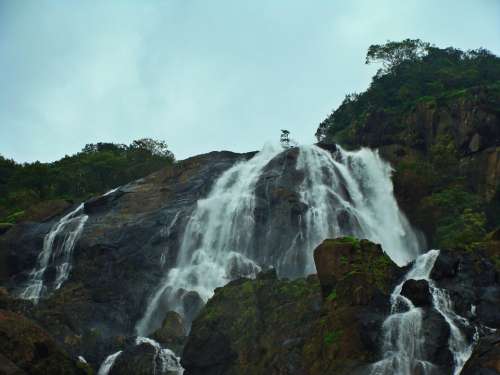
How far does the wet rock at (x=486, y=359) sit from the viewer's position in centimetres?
1322

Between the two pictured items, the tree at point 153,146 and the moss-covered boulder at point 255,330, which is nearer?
the moss-covered boulder at point 255,330

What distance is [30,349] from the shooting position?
18.6 metres

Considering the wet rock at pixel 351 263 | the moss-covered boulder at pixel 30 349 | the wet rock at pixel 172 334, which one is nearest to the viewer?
the moss-covered boulder at pixel 30 349

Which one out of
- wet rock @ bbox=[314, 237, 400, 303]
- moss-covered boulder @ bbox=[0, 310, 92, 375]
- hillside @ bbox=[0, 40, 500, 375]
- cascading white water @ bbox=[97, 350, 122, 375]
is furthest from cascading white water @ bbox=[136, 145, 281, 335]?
wet rock @ bbox=[314, 237, 400, 303]

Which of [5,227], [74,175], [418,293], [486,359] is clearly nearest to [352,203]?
[418,293]

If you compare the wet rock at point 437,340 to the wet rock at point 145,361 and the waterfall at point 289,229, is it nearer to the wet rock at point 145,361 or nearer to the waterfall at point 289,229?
the wet rock at point 145,361

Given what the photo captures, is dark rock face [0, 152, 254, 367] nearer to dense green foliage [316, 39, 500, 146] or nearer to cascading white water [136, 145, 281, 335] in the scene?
cascading white water [136, 145, 281, 335]

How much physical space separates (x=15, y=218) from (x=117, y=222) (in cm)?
1388

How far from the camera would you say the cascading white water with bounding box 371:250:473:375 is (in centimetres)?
1614

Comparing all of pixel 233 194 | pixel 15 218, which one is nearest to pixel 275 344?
pixel 233 194

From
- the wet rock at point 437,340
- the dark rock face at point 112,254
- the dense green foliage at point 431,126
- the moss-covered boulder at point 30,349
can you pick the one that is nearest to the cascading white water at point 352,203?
the dense green foliage at point 431,126

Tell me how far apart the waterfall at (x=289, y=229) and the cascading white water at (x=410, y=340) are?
46.3 feet

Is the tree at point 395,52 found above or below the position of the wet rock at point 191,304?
above

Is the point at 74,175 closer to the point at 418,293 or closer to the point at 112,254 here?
the point at 112,254
